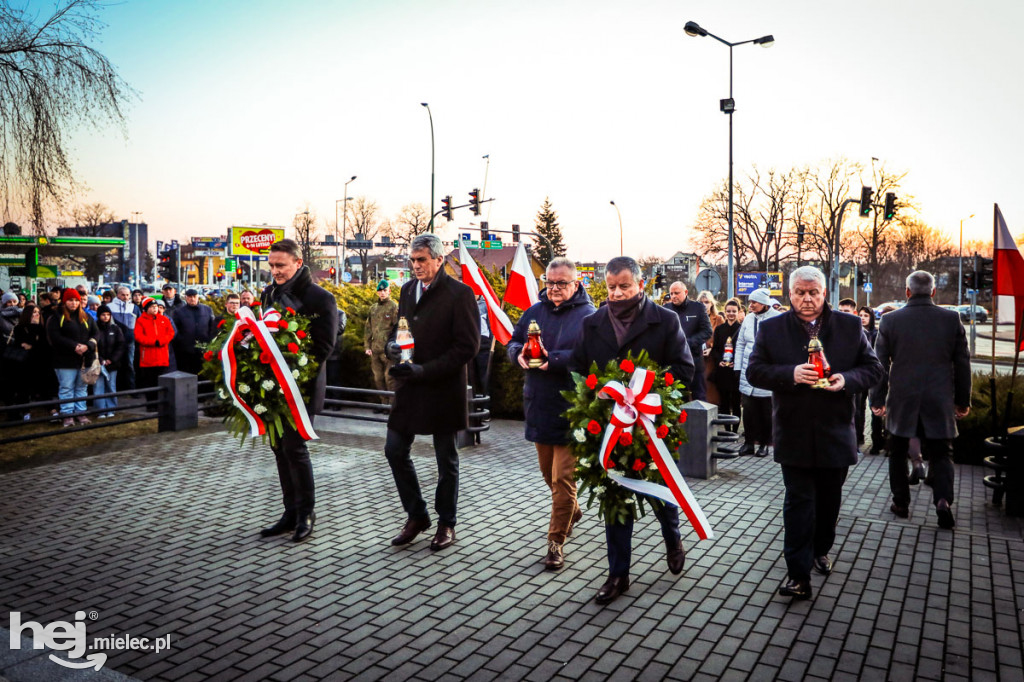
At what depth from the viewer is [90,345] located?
460 inches

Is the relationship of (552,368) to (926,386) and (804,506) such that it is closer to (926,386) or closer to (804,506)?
(804,506)

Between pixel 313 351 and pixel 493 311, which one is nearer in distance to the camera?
pixel 313 351

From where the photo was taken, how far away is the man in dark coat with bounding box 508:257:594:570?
5.52 meters

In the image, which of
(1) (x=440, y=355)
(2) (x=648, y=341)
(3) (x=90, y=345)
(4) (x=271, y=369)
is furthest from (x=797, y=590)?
(3) (x=90, y=345)

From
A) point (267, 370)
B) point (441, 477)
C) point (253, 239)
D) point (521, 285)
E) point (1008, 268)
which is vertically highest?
point (253, 239)

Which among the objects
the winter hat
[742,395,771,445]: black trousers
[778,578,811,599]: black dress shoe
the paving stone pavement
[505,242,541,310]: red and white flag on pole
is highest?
[505,242,541,310]: red and white flag on pole

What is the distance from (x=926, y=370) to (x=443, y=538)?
4119mm

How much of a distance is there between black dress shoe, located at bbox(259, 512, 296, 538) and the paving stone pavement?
0.09 metres

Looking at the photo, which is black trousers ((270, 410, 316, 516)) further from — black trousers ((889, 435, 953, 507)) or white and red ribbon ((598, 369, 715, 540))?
black trousers ((889, 435, 953, 507))

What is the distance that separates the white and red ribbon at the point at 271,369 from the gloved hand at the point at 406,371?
2.81 ft

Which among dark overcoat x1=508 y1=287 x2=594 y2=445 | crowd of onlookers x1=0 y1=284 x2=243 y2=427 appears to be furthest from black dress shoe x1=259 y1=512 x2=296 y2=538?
crowd of onlookers x1=0 y1=284 x2=243 y2=427

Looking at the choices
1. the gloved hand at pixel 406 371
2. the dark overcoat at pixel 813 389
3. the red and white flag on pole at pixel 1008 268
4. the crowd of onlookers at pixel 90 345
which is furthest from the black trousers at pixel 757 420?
the crowd of onlookers at pixel 90 345

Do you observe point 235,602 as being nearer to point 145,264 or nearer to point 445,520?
point 445,520

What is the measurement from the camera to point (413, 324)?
5.94 metres
